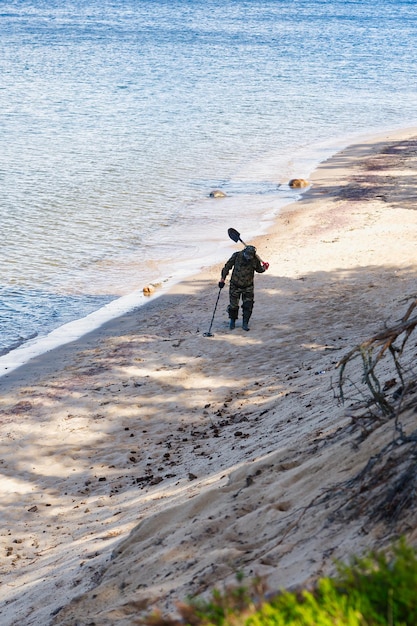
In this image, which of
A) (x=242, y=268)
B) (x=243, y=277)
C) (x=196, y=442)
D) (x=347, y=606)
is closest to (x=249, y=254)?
(x=242, y=268)

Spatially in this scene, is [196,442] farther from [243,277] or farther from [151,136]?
[151,136]

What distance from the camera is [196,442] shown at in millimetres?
10852

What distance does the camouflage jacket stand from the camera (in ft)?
49.1

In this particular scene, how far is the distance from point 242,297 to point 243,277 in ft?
1.39

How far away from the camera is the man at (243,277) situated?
48.9ft

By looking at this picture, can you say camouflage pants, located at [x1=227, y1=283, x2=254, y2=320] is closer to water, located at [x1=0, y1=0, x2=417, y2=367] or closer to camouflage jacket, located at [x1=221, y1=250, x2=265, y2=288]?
camouflage jacket, located at [x1=221, y1=250, x2=265, y2=288]

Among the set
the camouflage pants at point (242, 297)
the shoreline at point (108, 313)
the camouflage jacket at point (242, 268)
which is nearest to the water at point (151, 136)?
the shoreline at point (108, 313)

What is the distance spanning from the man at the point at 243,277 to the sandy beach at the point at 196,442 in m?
0.47

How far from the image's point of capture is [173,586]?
19.1 feet

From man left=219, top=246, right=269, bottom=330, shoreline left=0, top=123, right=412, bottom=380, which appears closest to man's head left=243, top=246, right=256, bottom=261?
man left=219, top=246, right=269, bottom=330

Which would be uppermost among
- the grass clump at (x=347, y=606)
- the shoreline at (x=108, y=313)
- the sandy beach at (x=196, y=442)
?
the grass clump at (x=347, y=606)

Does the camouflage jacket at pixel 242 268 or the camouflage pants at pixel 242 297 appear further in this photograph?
the camouflage pants at pixel 242 297

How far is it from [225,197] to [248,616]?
2526 centimetres

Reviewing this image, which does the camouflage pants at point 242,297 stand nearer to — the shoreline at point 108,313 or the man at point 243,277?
the man at point 243,277
